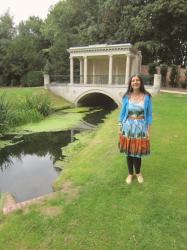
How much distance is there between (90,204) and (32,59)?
2386 centimetres

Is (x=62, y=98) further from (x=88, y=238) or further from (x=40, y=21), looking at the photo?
(x=40, y=21)

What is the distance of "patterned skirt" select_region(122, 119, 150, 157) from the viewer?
4043mm

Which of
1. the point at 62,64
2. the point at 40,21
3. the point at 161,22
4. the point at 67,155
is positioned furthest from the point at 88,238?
the point at 40,21

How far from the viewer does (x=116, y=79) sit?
22.0 m

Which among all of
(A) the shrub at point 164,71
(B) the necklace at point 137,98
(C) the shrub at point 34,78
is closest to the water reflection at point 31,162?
(B) the necklace at point 137,98

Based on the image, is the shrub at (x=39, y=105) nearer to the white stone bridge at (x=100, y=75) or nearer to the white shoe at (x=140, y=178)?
the white stone bridge at (x=100, y=75)

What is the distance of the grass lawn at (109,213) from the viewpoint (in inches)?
128

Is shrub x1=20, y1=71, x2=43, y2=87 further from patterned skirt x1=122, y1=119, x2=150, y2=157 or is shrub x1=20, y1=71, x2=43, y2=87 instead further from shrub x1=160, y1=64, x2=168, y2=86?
patterned skirt x1=122, y1=119, x2=150, y2=157

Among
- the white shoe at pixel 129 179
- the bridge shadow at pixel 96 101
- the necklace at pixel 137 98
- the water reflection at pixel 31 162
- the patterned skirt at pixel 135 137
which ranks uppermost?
the necklace at pixel 137 98

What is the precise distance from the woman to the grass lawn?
789 mm

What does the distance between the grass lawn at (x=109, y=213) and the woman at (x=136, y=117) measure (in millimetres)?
789

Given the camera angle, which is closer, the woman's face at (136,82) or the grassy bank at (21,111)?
the woman's face at (136,82)

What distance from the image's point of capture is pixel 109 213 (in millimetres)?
3760

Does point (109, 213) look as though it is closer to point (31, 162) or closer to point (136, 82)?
point (136, 82)
